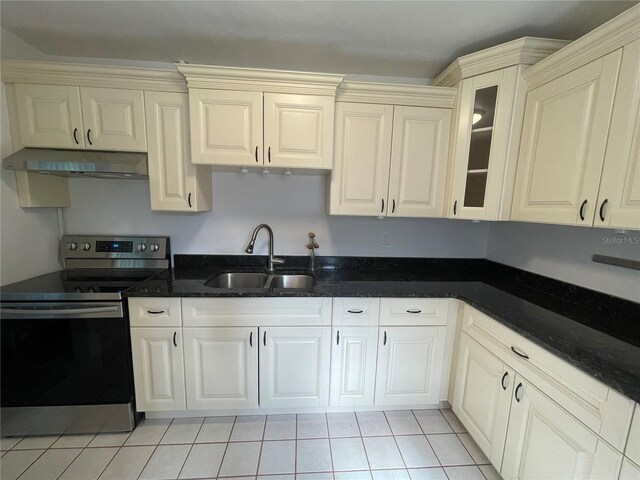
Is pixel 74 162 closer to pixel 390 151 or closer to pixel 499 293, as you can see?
pixel 390 151

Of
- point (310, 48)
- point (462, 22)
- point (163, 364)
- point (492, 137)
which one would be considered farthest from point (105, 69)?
point (492, 137)

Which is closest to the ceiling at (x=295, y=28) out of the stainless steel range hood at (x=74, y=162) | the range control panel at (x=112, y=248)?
the stainless steel range hood at (x=74, y=162)

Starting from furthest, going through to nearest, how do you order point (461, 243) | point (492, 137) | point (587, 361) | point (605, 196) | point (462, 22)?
1. point (461, 243)
2. point (492, 137)
3. point (462, 22)
4. point (605, 196)
5. point (587, 361)

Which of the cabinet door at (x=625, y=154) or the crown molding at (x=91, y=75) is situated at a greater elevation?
the crown molding at (x=91, y=75)

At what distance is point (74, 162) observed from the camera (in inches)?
60.3

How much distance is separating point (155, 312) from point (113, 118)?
1.24 metres

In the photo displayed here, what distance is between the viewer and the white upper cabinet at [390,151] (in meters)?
1.73

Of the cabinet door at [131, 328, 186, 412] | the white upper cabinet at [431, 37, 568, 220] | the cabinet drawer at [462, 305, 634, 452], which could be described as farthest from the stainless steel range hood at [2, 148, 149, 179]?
the cabinet drawer at [462, 305, 634, 452]

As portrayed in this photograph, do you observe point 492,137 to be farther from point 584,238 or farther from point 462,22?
point 584,238

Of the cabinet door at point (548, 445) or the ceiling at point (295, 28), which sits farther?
the ceiling at point (295, 28)

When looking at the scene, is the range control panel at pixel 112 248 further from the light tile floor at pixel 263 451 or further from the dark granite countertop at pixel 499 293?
the light tile floor at pixel 263 451

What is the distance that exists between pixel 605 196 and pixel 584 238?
0.52 metres

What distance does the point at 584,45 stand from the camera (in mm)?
1162

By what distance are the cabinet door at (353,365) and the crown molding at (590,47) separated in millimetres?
1679
